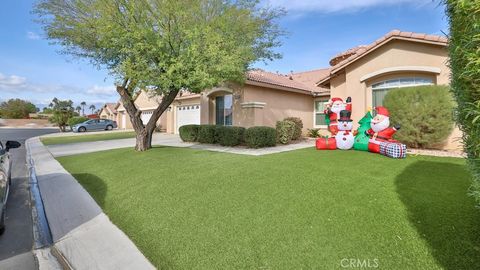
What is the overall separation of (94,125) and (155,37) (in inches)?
1165

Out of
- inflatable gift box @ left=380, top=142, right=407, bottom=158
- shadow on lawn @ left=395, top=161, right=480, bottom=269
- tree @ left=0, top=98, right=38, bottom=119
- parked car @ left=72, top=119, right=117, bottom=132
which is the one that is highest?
tree @ left=0, top=98, right=38, bottom=119

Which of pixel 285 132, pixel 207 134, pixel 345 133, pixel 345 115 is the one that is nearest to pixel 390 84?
pixel 345 115

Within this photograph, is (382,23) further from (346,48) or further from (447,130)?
(447,130)

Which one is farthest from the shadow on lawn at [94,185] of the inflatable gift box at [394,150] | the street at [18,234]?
the inflatable gift box at [394,150]

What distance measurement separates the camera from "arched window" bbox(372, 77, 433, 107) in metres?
10.7

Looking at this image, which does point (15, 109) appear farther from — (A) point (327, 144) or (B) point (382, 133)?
(B) point (382, 133)

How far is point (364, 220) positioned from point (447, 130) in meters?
7.93

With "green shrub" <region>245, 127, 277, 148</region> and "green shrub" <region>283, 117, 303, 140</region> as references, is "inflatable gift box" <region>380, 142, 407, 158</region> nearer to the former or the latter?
"green shrub" <region>245, 127, 277, 148</region>

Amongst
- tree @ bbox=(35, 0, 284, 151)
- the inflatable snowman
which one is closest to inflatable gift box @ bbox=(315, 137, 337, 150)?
the inflatable snowman

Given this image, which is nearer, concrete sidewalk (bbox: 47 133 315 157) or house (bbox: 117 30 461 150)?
house (bbox: 117 30 461 150)

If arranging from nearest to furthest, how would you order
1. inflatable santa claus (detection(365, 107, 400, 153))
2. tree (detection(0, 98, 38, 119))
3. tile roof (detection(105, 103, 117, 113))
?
inflatable santa claus (detection(365, 107, 400, 153)) → tile roof (detection(105, 103, 117, 113)) → tree (detection(0, 98, 38, 119))

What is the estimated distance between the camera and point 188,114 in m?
20.7

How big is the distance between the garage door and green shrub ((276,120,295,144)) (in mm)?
7872

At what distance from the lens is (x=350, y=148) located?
32.3ft
